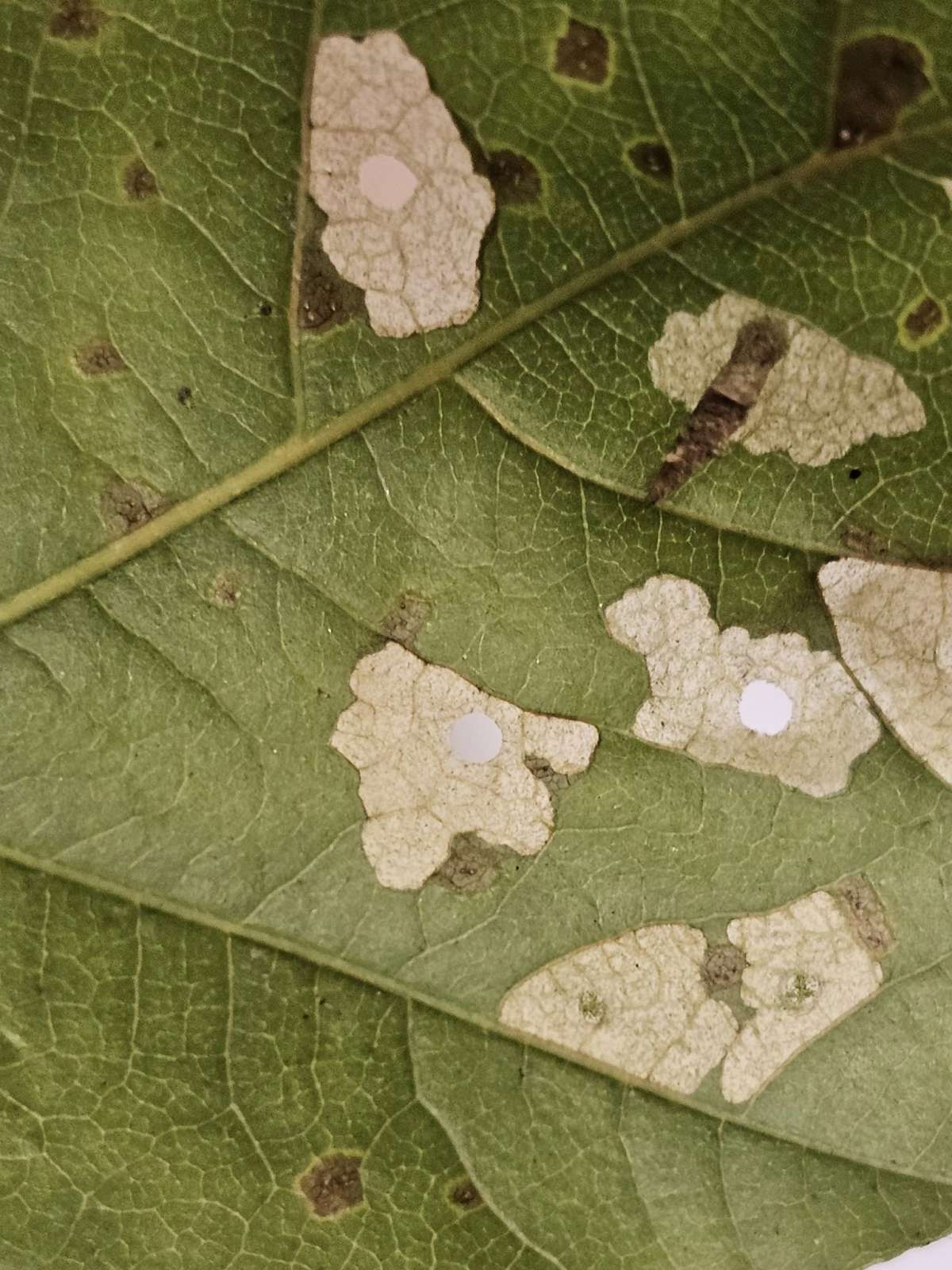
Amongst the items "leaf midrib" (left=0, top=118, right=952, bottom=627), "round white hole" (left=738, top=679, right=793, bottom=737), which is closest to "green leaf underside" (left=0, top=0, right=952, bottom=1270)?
"leaf midrib" (left=0, top=118, right=952, bottom=627)

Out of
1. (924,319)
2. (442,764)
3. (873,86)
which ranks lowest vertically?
(442,764)

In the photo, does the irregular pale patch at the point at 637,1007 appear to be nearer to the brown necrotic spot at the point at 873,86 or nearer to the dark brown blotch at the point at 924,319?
the dark brown blotch at the point at 924,319

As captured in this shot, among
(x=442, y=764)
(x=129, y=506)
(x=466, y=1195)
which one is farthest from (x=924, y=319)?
(x=466, y=1195)

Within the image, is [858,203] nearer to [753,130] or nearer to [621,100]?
[753,130]

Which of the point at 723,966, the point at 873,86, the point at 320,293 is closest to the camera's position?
the point at 873,86

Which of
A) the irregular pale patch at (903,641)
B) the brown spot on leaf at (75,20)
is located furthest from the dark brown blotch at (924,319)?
the brown spot on leaf at (75,20)

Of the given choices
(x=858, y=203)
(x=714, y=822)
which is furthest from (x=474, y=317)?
(x=714, y=822)

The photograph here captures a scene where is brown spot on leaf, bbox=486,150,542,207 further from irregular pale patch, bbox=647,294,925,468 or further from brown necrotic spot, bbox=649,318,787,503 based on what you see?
brown necrotic spot, bbox=649,318,787,503

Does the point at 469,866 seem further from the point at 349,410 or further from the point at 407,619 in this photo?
the point at 349,410
